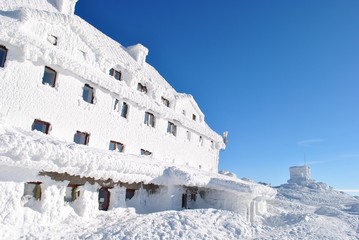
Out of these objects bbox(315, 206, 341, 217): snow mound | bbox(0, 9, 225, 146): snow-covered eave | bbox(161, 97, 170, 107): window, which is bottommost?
bbox(315, 206, 341, 217): snow mound

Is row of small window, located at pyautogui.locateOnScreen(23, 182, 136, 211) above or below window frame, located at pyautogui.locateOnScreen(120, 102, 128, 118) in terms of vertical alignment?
below

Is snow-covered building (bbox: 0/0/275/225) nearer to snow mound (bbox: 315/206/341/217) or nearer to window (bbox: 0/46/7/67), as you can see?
window (bbox: 0/46/7/67)

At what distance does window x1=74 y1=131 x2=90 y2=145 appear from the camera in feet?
60.2

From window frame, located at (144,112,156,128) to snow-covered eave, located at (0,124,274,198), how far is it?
750 centimetres

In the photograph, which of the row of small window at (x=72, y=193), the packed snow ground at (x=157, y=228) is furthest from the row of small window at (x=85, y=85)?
the packed snow ground at (x=157, y=228)

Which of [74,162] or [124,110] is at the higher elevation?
[124,110]

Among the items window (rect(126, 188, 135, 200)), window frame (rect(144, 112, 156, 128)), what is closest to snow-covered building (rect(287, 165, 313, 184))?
window frame (rect(144, 112, 156, 128))

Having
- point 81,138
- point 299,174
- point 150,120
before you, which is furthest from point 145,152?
point 299,174

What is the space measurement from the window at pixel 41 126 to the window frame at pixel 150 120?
845 centimetres

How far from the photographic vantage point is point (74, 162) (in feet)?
39.1

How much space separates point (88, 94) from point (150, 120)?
627 cm

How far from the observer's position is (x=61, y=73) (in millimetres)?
17688

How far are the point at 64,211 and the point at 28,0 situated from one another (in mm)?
14109

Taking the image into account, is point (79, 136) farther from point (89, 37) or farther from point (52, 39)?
point (89, 37)
